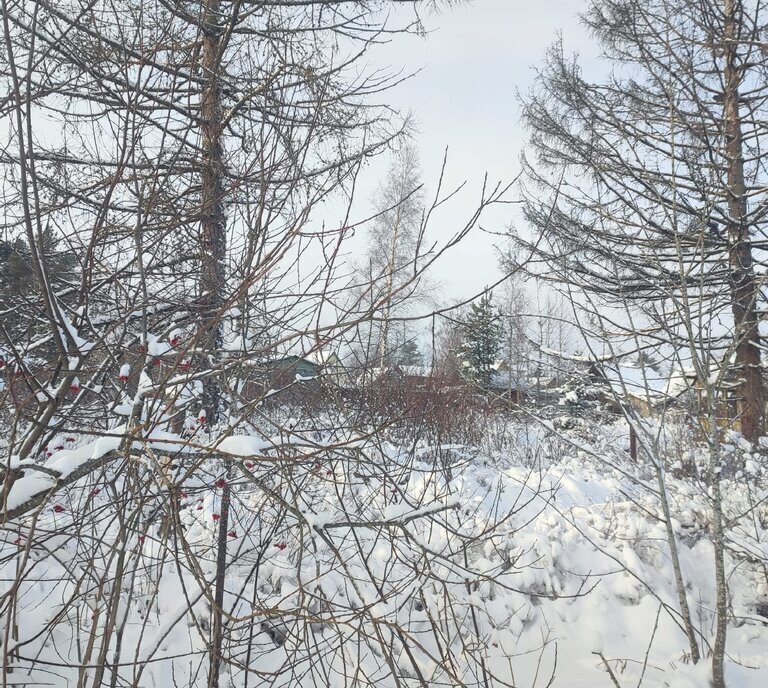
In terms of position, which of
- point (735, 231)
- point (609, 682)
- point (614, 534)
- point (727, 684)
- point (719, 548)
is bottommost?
point (609, 682)

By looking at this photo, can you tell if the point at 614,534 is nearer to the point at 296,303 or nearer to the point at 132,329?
the point at 296,303

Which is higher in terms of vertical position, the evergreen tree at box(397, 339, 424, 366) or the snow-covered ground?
the evergreen tree at box(397, 339, 424, 366)

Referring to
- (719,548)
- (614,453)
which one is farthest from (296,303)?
(614,453)

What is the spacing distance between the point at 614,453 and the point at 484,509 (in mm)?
4222

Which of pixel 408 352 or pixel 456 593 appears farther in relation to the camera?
pixel 408 352

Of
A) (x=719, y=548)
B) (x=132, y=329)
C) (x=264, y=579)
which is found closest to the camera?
(x=719, y=548)

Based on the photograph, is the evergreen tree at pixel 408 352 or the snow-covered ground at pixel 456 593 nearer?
the evergreen tree at pixel 408 352

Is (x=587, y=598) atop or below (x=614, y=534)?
below

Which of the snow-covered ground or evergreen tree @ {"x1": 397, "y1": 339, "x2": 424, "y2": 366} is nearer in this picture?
evergreen tree @ {"x1": 397, "y1": 339, "x2": 424, "y2": 366}

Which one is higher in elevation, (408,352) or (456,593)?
(408,352)

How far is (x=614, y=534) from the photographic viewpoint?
13.3 ft

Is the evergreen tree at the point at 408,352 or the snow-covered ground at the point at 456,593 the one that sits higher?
the evergreen tree at the point at 408,352

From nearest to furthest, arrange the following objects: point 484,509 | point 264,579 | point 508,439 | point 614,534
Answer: point 264,579
point 614,534
point 484,509
point 508,439

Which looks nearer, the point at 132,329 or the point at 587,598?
the point at 132,329
